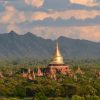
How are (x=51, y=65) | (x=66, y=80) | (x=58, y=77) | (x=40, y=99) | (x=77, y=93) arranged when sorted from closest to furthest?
(x=40, y=99)
(x=77, y=93)
(x=66, y=80)
(x=58, y=77)
(x=51, y=65)

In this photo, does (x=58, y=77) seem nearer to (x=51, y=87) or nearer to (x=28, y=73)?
(x=28, y=73)

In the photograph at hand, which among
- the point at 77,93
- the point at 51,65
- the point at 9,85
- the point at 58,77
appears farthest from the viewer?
the point at 51,65

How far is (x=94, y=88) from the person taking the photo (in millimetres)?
80938

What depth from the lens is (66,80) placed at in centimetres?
9431

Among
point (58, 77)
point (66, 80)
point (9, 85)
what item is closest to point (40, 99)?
point (9, 85)

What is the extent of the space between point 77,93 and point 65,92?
6.11ft

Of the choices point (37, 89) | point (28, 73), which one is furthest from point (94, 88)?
point (28, 73)

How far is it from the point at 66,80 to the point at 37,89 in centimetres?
1518

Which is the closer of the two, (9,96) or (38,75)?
(9,96)

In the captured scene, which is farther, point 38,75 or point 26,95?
point 38,75

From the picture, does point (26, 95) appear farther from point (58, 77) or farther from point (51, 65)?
point (51, 65)

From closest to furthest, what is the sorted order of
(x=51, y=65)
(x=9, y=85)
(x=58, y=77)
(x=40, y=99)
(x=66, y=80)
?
(x=40, y=99) → (x=9, y=85) → (x=66, y=80) → (x=58, y=77) → (x=51, y=65)

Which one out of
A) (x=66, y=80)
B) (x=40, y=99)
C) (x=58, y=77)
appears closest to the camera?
(x=40, y=99)

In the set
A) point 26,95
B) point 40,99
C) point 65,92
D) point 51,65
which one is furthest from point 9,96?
point 51,65
